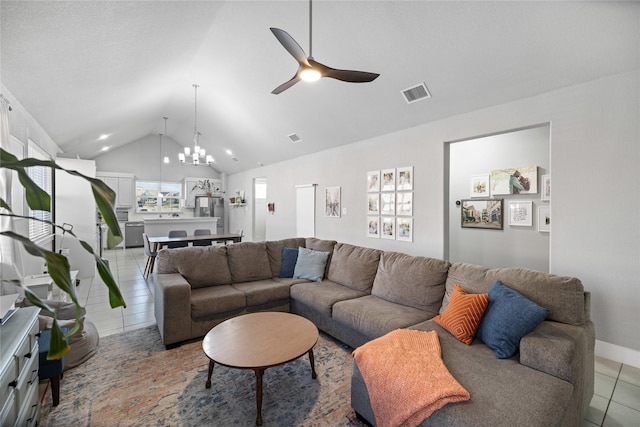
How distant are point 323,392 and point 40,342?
2.06 metres

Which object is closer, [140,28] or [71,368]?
[71,368]

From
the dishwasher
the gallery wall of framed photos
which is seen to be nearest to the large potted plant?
the gallery wall of framed photos

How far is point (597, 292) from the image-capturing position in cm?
281

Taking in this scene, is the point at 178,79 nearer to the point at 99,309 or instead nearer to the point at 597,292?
the point at 99,309

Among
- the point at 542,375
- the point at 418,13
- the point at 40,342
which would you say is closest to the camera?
the point at 542,375

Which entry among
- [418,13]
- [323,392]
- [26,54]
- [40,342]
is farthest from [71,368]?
[418,13]

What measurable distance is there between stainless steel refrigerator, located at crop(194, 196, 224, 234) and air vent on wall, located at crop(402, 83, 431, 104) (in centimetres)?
789

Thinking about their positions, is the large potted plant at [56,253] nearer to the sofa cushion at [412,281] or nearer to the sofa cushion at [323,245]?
the sofa cushion at [412,281]

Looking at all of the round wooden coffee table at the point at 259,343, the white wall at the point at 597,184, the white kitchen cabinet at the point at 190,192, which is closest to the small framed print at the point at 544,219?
the white wall at the point at 597,184

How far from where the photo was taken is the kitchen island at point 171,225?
739 centimetres

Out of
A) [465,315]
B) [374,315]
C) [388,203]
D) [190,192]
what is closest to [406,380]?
[465,315]

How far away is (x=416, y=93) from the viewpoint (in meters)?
3.80

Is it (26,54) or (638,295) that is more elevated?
(26,54)

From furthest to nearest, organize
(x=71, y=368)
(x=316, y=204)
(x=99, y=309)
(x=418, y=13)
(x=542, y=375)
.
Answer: (x=316, y=204), (x=99, y=309), (x=418, y=13), (x=71, y=368), (x=542, y=375)
